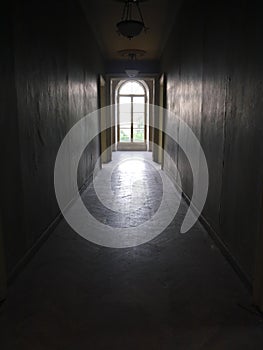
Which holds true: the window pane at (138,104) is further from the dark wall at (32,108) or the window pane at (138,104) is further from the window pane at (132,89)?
the dark wall at (32,108)

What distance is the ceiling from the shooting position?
479 centimetres

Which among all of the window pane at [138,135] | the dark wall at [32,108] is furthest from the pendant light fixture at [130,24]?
the window pane at [138,135]

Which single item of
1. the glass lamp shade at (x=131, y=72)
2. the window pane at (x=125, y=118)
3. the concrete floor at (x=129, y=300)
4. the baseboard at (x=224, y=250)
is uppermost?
the glass lamp shade at (x=131, y=72)

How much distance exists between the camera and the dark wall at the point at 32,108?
2104 mm

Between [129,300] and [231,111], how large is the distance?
5.33 ft

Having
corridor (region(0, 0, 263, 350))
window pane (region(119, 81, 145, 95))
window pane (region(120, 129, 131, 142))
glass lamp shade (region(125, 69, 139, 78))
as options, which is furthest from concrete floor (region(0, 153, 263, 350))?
window pane (region(119, 81, 145, 95))

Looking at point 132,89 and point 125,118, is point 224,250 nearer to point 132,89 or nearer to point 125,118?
point 125,118

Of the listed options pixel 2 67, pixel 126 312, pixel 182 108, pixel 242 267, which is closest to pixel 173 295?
pixel 126 312

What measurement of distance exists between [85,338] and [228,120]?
1.92m

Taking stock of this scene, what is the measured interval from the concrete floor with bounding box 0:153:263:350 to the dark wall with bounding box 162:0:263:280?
32 centimetres

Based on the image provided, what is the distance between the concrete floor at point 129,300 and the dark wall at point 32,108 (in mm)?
326

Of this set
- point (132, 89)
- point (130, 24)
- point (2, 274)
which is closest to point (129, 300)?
point (2, 274)

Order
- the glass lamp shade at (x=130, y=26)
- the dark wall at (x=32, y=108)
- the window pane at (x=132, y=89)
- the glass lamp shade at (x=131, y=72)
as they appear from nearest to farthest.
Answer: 1. the dark wall at (x=32, y=108)
2. the glass lamp shade at (x=130, y=26)
3. the glass lamp shade at (x=131, y=72)
4. the window pane at (x=132, y=89)

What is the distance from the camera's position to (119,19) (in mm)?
5504
